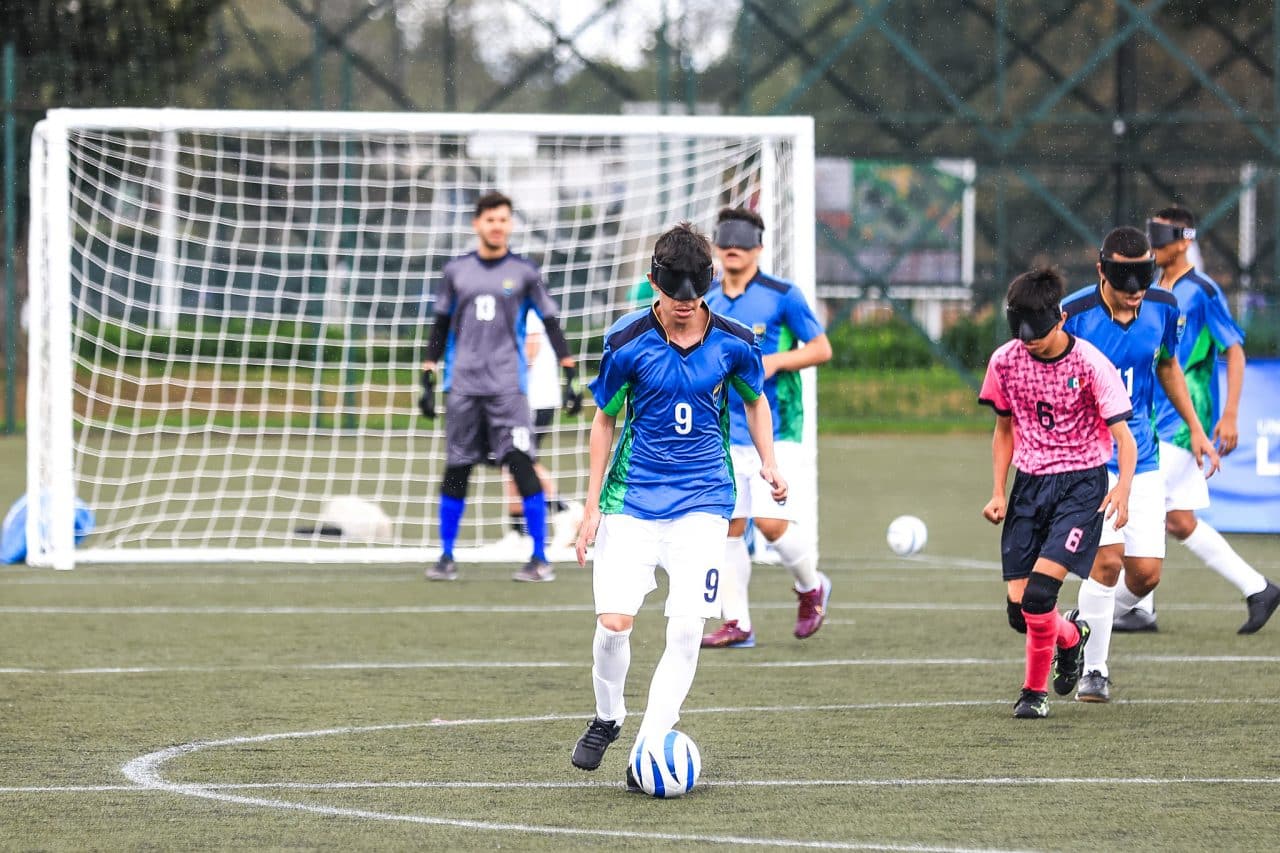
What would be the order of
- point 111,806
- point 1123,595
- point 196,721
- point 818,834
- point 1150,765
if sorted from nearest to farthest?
point 818,834
point 111,806
point 1150,765
point 196,721
point 1123,595

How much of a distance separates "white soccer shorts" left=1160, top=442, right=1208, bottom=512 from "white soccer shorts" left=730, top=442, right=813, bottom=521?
1.66 meters

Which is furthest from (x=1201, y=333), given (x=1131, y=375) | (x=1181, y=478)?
(x=1131, y=375)

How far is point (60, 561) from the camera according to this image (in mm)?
11594

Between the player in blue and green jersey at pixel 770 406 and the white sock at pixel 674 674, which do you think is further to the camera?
the player in blue and green jersey at pixel 770 406

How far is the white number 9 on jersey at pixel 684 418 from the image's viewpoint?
6.09 meters

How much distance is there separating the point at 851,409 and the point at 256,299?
23.3 ft

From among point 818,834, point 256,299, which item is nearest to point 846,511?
point 256,299

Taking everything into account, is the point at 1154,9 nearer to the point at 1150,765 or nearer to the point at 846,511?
the point at 846,511

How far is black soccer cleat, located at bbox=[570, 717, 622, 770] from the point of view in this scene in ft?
19.4

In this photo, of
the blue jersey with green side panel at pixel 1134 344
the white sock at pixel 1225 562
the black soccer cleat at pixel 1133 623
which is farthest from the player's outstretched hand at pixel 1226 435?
the blue jersey with green side panel at pixel 1134 344

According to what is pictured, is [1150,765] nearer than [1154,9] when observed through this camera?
Yes

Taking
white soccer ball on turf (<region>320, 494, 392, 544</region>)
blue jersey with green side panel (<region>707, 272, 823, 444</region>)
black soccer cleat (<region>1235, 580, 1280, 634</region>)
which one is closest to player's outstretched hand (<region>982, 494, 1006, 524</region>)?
blue jersey with green side panel (<region>707, 272, 823, 444</region>)

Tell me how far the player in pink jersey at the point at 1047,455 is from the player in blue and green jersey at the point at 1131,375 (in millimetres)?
332

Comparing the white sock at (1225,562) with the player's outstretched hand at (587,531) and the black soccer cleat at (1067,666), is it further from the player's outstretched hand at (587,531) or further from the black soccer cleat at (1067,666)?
the player's outstretched hand at (587,531)
